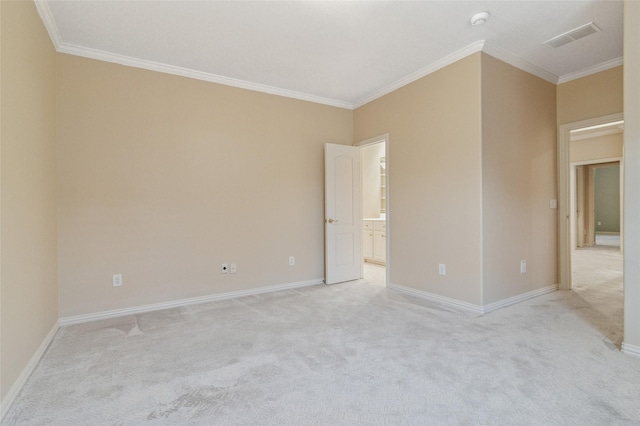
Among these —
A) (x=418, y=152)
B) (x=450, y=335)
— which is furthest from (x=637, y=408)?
(x=418, y=152)

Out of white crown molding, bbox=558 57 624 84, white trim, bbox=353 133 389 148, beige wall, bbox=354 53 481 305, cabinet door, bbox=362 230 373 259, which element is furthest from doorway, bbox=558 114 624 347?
cabinet door, bbox=362 230 373 259

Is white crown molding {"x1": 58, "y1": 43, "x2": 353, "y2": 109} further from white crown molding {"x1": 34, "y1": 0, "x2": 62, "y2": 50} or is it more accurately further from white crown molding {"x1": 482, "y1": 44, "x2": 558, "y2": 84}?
white crown molding {"x1": 482, "y1": 44, "x2": 558, "y2": 84}

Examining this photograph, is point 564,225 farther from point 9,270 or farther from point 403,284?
point 9,270

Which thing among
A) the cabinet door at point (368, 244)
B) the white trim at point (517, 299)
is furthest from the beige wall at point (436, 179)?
the cabinet door at point (368, 244)

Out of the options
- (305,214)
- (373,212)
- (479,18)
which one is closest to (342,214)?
(305,214)

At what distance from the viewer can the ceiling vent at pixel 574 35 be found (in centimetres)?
287

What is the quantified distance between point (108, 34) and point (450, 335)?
4.04 meters

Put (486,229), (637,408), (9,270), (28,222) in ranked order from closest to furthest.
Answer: (637,408), (9,270), (28,222), (486,229)

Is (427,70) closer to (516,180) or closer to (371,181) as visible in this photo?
(516,180)

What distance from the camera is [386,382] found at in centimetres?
196

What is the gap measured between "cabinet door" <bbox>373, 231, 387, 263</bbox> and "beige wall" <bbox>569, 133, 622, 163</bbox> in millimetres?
4322

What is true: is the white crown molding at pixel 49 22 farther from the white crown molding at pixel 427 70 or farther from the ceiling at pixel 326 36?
the white crown molding at pixel 427 70

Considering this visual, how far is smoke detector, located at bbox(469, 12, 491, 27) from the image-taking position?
104 inches

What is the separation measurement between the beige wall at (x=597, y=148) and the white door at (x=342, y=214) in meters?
4.97
